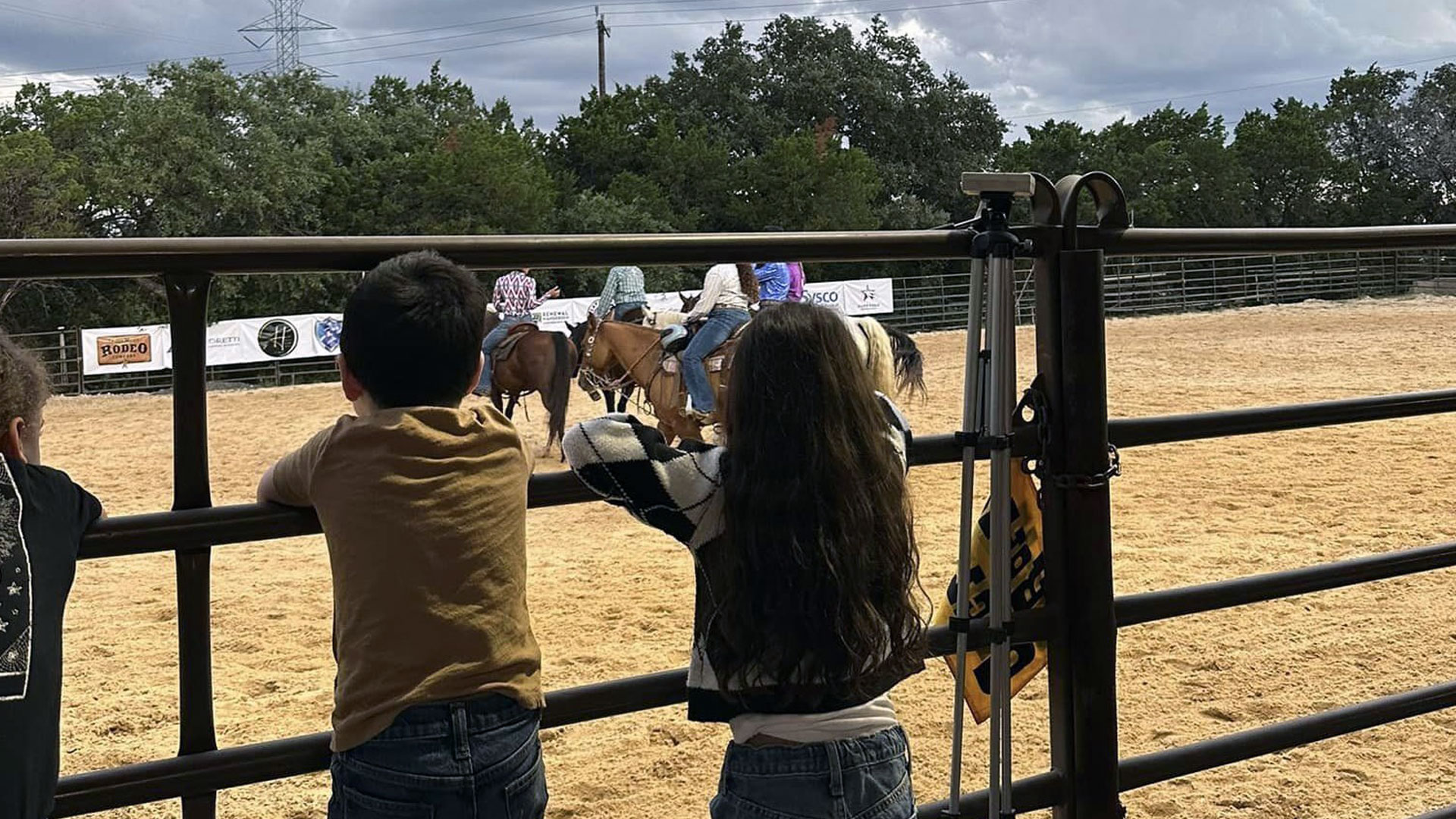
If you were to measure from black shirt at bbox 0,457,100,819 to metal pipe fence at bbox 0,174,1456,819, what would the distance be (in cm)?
10

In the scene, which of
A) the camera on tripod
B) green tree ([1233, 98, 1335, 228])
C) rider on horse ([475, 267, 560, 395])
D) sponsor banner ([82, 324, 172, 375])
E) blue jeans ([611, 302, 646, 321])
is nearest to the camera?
the camera on tripod

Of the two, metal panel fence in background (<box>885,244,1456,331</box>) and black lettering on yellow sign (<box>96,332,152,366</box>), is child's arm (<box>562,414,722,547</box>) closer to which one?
black lettering on yellow sign (<box>96,332,152,366</box>)

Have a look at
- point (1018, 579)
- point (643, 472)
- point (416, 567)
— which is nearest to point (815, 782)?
point (643, 472)

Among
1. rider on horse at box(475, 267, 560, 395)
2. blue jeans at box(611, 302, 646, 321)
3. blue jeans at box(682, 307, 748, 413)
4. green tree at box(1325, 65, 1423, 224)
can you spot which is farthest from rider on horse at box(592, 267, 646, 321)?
green tree at box(1325, 65, 1423, 224)

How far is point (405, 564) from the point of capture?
1.58 metres

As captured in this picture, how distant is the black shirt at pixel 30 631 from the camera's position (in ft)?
4.58

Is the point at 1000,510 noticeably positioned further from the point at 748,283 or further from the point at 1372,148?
the point at 1372,148

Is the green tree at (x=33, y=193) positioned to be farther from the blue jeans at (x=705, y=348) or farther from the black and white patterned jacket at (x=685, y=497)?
the black and white patterned jacket at (x=685, y=497)

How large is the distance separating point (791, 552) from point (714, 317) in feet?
25.2

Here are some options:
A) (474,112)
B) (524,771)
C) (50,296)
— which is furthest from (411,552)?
(474,112)

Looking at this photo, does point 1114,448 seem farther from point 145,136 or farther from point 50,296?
point 145,136

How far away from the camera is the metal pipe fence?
164 centimetres

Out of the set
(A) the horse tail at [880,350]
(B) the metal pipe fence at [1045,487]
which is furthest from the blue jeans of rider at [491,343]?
(B) the metal pipe fence at [1045,487]

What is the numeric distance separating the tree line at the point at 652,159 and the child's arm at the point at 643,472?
759 inches
